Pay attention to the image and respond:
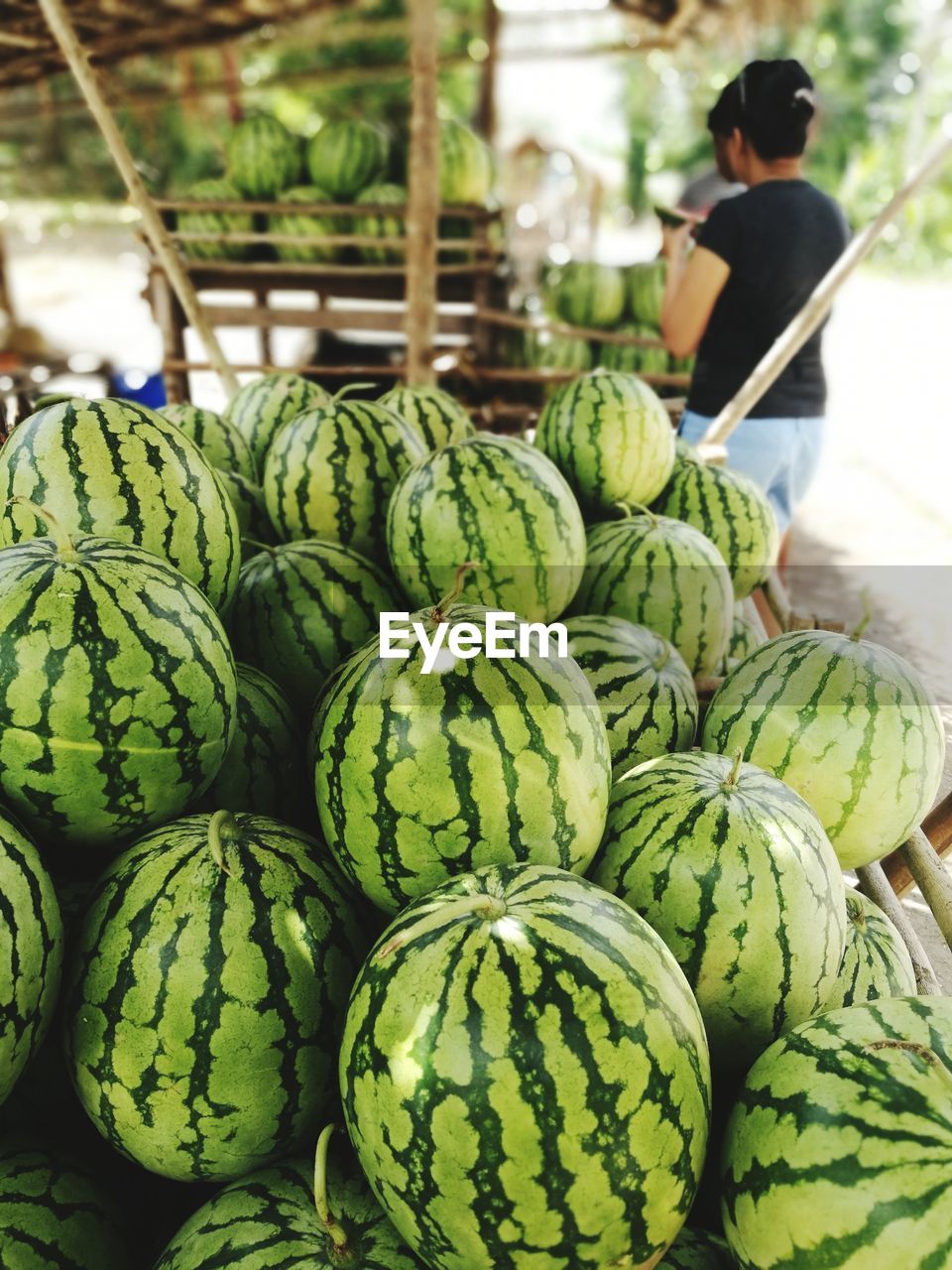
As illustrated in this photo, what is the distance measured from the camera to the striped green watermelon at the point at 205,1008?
1147mm

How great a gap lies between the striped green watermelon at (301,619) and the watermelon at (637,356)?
3885 mm

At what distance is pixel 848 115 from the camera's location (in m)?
24.0

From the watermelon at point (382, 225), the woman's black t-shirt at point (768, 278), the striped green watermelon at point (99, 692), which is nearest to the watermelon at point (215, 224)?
the watermelon at point (382, 225)

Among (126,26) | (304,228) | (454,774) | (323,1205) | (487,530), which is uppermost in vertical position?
(126,26)

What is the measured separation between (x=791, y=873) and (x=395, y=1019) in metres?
0.57

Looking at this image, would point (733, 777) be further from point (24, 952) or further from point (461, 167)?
point (461, 167)

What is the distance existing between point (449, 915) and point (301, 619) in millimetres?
844

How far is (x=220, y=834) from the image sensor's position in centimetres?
124

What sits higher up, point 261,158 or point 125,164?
point 261,158

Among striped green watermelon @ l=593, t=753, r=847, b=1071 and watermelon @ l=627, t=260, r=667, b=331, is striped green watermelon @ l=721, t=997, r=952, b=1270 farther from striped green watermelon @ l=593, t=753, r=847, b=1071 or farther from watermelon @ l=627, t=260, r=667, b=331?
watermelon @ l=627, t=260, r=667, b=331

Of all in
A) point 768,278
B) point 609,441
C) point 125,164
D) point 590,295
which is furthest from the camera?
point 590,295

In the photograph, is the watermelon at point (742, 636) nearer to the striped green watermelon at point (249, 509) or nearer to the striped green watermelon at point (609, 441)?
the striped green watermelon at point (609, 441)

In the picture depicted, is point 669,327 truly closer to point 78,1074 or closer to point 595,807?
point 595,807

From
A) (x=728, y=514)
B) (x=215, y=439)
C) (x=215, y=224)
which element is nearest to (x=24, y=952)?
(x=215, y=439)
